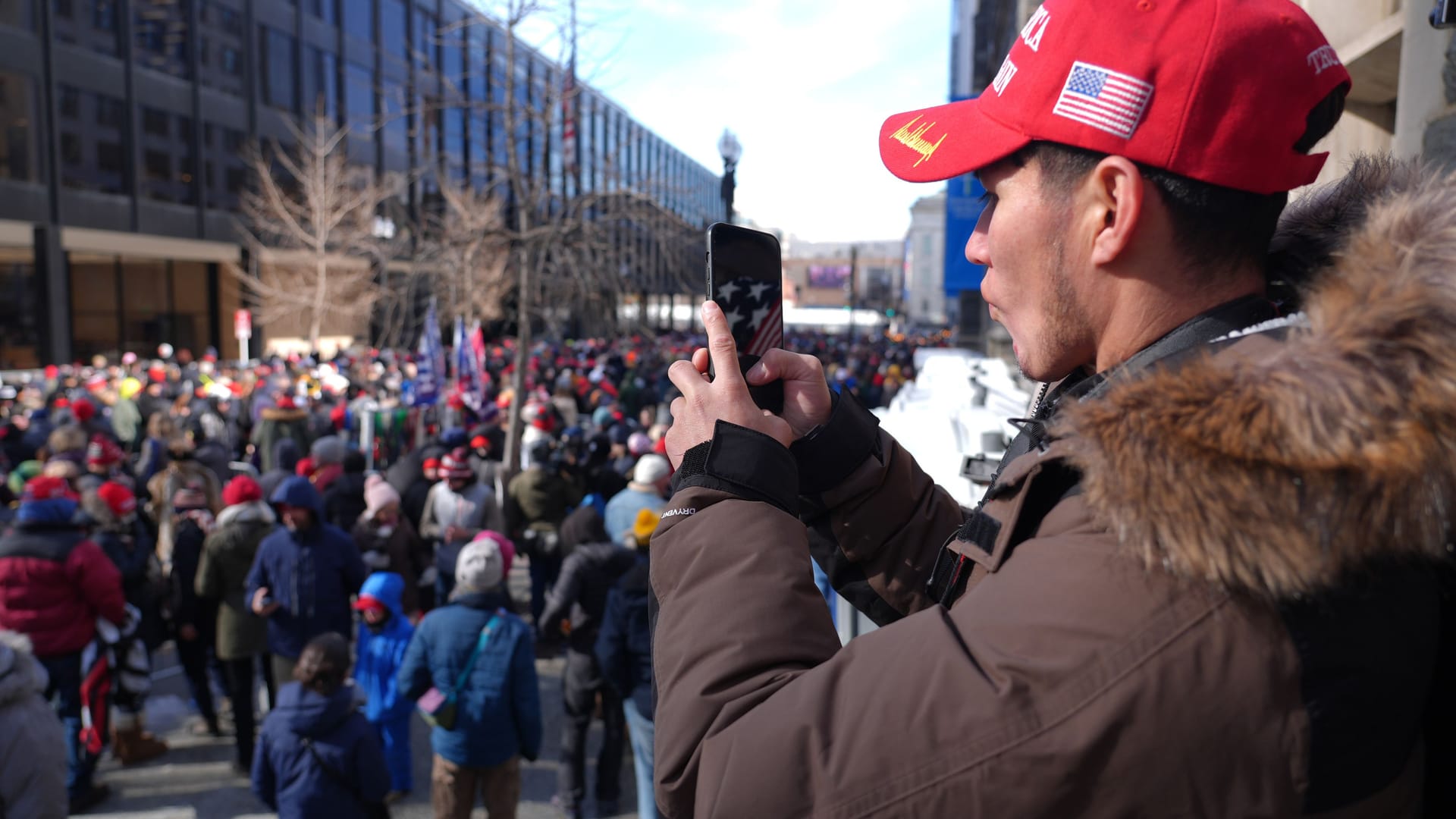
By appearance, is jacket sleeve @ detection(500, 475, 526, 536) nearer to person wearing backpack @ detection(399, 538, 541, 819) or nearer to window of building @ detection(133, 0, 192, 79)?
person wearing backpack @ detection(399, 538, 541, 819)

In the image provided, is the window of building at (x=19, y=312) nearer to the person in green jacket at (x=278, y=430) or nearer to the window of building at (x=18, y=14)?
the window of building at (x=18, y=14)

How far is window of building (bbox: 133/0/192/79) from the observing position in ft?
90.3

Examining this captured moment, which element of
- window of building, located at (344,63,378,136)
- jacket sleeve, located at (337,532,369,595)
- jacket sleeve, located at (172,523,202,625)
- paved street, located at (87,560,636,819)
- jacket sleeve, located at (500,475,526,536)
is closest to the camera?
paved street, located at (87,560,636,819)

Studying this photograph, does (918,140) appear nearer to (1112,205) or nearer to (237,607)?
(1112,205)

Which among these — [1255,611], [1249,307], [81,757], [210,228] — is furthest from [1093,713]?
[210,228]

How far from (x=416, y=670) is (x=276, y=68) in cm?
3372

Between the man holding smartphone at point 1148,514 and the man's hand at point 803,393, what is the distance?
321 mm

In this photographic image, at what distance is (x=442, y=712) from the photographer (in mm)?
4758

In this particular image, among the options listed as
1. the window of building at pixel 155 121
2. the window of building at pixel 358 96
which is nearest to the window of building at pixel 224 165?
the window of building at pixel 155 121

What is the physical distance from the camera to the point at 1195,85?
107 cm

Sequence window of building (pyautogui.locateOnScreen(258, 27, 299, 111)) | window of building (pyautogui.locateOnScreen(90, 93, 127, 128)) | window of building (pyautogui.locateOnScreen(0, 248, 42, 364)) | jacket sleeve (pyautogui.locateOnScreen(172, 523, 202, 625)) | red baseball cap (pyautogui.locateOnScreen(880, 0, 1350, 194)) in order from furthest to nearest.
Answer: window of building (pyautogui.locateOnScreen(258, 27, 299, 111)), window of building (pyautogui.locateOnScreen(90, 93, 127, 128)), window of building (pyautogui.locateOnScreen(0, 248, 42, 364)), jacket sleeve (pyautogui.locateOnScreen(172, 523, 202, 625)), red baseball cap (pyautogui.locateOnScreen(880, 0, 1350, 194))

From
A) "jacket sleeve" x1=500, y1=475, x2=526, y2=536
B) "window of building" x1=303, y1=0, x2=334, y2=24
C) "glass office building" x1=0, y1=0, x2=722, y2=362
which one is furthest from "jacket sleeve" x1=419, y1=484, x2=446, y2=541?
"window of building" x1=303, y1=0, x2=334, y2=24

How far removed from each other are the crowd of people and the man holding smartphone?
261 cm

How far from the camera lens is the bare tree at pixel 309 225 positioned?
83.7ft
